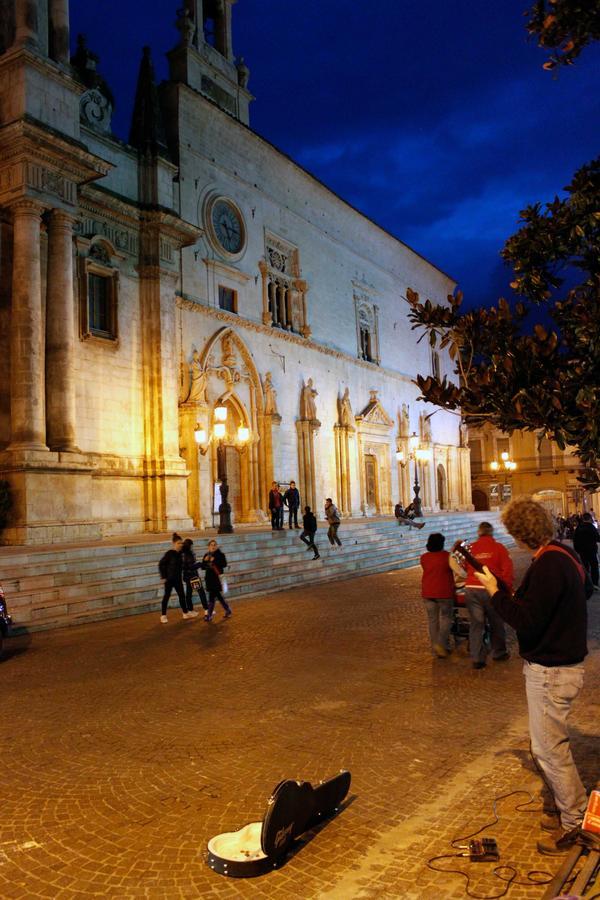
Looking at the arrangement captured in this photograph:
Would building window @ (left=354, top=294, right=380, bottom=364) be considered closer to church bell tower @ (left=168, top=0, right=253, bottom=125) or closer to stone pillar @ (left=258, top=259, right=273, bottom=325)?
stone pillar @ (left=258, top=259, right=273, bottom=325)

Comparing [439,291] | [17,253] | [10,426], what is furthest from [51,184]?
[439,291]

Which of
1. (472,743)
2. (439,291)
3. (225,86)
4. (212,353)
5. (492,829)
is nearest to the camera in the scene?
(492,829)

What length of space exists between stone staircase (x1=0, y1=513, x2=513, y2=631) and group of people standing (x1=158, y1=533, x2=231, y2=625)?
138cm

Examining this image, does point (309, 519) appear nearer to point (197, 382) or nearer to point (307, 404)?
point (197, 382)

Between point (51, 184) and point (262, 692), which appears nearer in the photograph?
point (262, 692)

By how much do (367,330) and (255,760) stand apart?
32592mm

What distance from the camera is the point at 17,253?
1664cm

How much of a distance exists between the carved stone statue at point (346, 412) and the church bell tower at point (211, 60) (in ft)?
41.2

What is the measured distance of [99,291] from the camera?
803 inches

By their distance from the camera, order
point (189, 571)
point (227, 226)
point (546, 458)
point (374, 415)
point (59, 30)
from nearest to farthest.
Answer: point (189, 571), point (59, 30), point (227, 226), point (374, 415), point (546, 458)

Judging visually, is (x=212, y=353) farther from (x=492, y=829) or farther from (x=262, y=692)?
(x=492, y=829)

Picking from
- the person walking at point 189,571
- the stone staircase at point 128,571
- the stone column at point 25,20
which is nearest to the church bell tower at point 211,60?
the stone column at point 25,20

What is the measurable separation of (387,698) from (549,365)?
150 inches

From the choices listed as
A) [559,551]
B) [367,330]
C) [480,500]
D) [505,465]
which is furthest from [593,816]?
[480,500]
